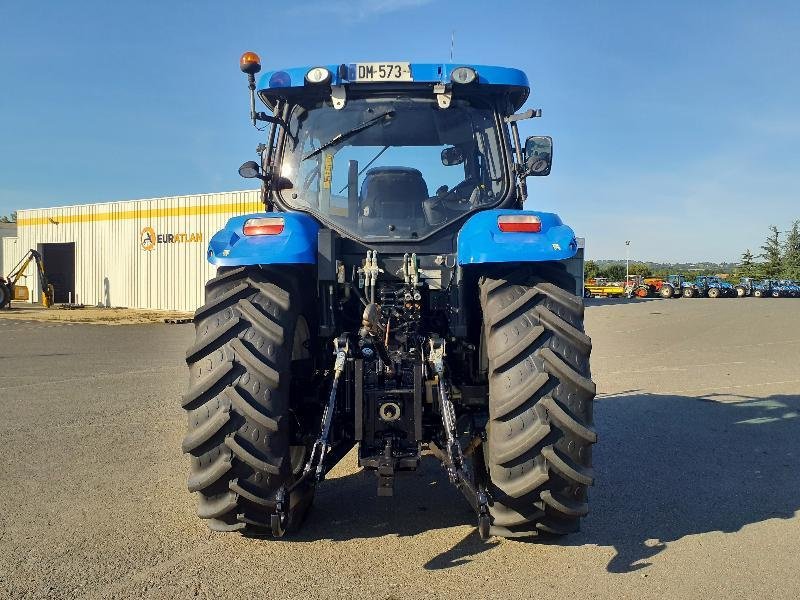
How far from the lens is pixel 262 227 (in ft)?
12.8

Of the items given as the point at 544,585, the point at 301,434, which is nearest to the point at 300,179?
the point at 301,434

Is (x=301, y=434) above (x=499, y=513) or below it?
above

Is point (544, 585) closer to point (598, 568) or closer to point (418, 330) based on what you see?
point (598, 568)

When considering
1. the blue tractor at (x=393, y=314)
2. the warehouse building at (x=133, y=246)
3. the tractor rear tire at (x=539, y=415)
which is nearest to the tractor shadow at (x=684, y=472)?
the tractor rear tire at (x=539, y=415)

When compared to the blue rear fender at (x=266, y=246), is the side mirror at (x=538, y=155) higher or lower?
higher

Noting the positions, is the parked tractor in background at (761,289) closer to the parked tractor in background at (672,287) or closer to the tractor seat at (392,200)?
the parked tractor in background at (672,287)

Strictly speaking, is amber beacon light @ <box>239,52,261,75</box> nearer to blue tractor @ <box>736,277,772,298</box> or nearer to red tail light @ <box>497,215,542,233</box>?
red tail light @ <box>497,215,542,233</box>

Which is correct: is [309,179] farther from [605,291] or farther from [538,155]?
[605,291]

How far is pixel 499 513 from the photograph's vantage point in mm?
3672

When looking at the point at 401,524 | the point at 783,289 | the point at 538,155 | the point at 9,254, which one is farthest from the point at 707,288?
the point at 401,524

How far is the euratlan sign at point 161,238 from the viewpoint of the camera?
27.2m

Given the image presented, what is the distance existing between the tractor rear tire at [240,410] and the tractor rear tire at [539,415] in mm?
1061

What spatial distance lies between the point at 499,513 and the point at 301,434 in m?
1.21

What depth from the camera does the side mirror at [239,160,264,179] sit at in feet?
15.9
